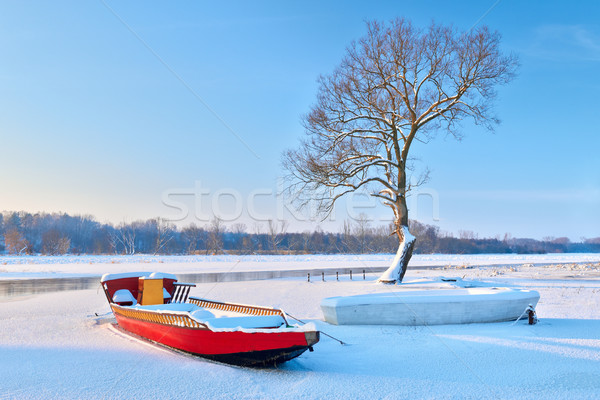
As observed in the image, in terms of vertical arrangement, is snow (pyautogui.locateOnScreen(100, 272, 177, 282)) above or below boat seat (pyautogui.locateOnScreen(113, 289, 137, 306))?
above

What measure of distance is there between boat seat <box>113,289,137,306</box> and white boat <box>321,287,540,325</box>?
511 cm

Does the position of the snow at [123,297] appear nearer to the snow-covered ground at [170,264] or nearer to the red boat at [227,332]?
the red boat at [227,332]

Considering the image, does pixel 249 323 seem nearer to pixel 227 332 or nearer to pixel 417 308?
pixel 227 332

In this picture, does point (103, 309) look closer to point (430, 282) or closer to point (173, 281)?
point (173, 281)

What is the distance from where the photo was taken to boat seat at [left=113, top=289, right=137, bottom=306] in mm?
11438

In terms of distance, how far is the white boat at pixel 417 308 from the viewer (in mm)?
9930

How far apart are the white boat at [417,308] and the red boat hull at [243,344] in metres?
3.38

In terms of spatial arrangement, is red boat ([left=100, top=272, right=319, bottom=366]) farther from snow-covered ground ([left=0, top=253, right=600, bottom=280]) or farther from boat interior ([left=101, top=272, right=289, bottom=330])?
snow-covered ground ([left=0, top=253, right=600, bottom=280])

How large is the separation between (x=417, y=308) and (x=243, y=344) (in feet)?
15.4

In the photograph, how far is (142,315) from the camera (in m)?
8.84

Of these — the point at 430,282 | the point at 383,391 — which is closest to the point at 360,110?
the point at 430,282

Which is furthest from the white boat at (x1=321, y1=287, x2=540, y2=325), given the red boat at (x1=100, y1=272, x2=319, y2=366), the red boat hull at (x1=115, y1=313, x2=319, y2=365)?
the red boat hull at (x1=115, y1=313, x2=319, y2=365)

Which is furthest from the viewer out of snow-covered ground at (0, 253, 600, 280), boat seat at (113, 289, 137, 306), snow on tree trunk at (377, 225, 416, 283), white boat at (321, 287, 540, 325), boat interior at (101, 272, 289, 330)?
snow-covered ground at (0, 253, 600, 280)

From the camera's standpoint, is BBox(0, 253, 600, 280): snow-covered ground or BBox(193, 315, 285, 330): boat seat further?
BBox(0, 253, 600, 280): snow-covered ground
